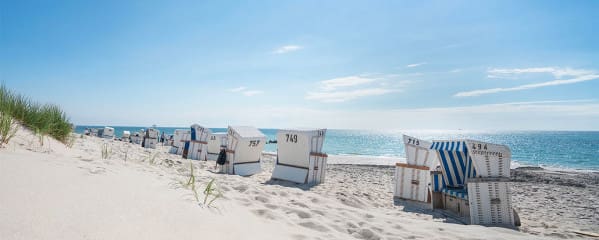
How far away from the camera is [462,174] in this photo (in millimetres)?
7852

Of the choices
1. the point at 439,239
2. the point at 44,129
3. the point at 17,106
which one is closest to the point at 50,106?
the point at 17,106

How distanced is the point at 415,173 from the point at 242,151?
22.0 feet

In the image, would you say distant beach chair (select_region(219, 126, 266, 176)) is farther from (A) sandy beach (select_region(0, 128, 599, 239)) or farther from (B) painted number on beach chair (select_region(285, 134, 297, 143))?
(A) sandy beach (select_region(0, 128, 599, 239))

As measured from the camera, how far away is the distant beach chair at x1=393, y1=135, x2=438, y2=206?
26.3 feet

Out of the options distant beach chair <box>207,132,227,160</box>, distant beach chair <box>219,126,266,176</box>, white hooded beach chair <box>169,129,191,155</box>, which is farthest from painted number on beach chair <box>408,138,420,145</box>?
white hooded beach chair <box>169,129,191,155</box>

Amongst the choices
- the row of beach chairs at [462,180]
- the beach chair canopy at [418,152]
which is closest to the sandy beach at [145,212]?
the row of beach chairs at [462,180]

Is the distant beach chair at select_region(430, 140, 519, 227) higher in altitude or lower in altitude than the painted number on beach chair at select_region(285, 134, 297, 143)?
lower

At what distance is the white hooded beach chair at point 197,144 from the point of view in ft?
53.2

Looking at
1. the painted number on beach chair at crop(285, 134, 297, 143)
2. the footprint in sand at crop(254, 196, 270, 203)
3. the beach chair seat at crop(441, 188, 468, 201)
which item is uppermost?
the painted number on beach chair at crop(285, 134, 297, 143)

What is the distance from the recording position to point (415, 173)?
26.8 feet

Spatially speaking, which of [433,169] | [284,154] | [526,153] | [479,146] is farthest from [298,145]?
[526,153]

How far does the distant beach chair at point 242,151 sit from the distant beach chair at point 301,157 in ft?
6.11

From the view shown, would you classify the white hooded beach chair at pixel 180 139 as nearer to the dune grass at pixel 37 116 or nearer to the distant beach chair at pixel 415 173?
the dune grass at pixel 37 116

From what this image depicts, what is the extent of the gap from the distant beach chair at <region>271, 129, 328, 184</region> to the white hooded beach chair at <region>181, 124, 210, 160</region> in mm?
7285
